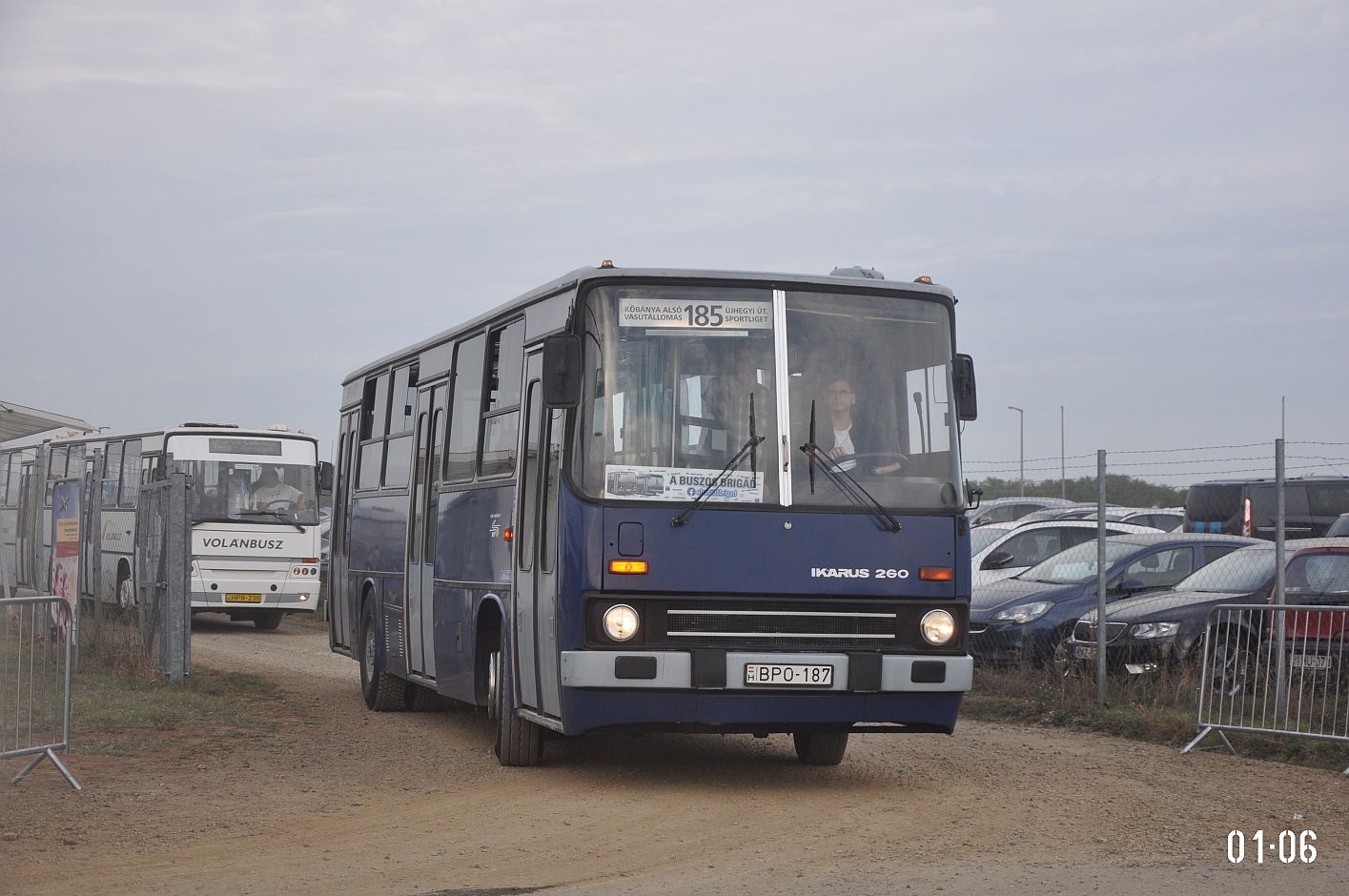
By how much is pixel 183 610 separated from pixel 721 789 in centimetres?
829

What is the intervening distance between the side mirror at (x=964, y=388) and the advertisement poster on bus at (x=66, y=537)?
1060 centimetres

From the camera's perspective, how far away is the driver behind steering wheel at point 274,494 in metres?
27.2

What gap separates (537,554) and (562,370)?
1291mm

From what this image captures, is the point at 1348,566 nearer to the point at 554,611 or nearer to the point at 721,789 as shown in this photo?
the point at 721,789

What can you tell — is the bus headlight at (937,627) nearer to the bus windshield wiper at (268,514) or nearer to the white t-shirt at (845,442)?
the white t-shirt at (845,442)

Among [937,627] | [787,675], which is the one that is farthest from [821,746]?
[787,675]

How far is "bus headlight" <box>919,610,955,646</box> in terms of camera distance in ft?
34.9

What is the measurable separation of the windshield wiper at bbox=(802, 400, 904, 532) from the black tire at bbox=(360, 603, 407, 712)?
637 cm

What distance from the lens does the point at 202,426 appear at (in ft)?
89.7

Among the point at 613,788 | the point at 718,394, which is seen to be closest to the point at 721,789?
the point at 613,788

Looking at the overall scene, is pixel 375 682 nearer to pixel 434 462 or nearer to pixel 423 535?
pixel 423 535

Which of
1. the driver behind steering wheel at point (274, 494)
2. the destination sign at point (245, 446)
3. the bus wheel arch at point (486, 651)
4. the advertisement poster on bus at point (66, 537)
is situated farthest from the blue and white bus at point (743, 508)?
the destination sign at point (245, 446)

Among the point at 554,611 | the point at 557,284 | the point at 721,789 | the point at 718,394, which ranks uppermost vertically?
the point at 557,284

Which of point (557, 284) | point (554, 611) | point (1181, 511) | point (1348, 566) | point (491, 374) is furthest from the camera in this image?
point (1181, 511)
